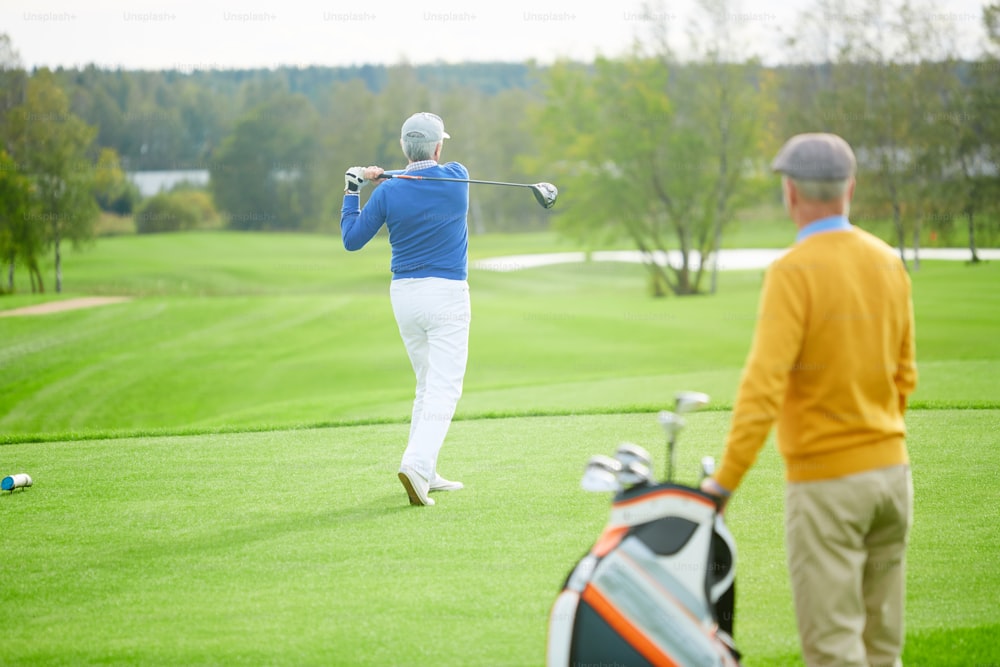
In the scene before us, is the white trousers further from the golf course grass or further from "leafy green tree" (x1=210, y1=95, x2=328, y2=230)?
"leafy green tree" (x1=210, y1=95, x2=328, y2=230)

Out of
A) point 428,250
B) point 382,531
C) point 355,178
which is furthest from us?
point 428,250

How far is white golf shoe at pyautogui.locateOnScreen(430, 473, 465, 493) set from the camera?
564 centimetres

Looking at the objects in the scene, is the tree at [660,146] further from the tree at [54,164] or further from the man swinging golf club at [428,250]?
the man swinging golf club at [428,250]

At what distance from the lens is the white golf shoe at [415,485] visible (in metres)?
5.24

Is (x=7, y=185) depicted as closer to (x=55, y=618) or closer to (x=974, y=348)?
(x=974, y=348)

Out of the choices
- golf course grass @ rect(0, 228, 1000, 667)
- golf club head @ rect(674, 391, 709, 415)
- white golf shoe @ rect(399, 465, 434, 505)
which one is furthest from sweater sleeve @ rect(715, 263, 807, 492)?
white golf shoe @ rect(399, 465, 434, 505)

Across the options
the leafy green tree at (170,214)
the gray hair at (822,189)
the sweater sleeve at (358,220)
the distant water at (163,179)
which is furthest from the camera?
the distant water at (163,179)

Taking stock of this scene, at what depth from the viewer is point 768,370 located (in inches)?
109

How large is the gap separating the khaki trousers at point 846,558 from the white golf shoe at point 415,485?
2665 millimetres

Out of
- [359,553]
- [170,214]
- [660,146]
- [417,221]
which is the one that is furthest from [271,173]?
[359,553]

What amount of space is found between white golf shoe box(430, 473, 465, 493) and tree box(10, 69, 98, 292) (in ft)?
104

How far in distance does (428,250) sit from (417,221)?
0.59 feet

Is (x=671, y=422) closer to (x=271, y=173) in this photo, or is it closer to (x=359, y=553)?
(x=359, y=553)

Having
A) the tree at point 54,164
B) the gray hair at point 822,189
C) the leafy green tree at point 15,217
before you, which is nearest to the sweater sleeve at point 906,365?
the gray hair at point 822,189
